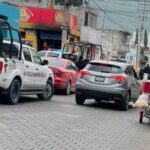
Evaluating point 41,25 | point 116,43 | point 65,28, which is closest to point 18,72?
point 65,28

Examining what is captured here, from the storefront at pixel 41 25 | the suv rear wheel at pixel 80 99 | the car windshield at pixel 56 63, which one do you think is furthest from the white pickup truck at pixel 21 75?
the storefront at pixel 41 25

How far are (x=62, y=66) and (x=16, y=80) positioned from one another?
274 inches

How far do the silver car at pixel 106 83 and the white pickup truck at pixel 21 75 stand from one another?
4.14ft

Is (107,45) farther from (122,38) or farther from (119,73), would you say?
(119,73)

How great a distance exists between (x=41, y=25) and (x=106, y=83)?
29.6m

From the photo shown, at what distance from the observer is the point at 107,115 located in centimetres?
1647

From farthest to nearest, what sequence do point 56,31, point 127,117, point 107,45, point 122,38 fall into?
point 122,38
point 107,45
point 56,31
point 127,117

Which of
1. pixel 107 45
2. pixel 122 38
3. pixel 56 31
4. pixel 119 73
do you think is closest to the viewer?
pixel 119 73

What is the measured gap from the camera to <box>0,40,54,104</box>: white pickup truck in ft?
52.3

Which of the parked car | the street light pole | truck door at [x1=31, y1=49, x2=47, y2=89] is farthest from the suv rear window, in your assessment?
the street light pole

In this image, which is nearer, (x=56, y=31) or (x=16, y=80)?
(x=16, y=80)

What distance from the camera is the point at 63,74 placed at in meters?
22.9

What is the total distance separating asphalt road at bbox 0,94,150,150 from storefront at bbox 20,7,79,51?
2965cm

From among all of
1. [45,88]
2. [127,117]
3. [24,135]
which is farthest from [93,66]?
[24,135]
